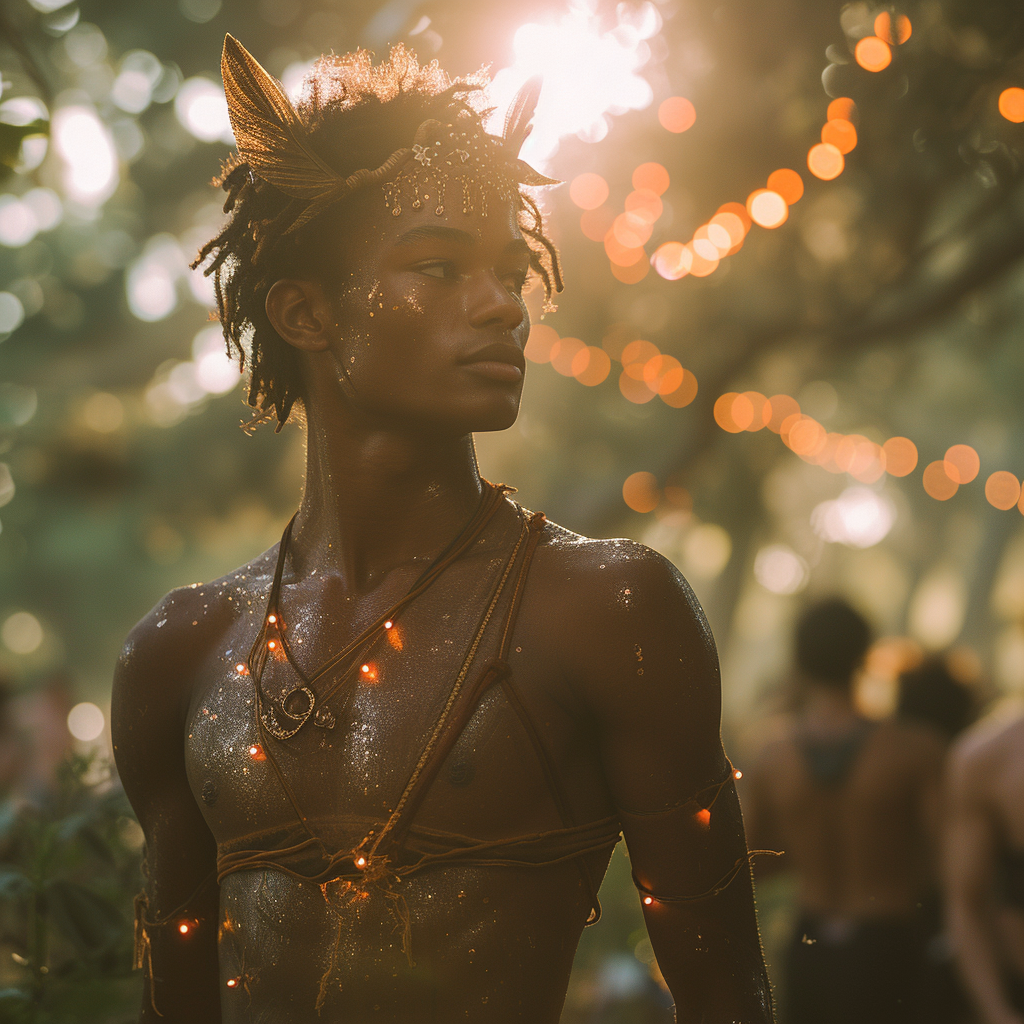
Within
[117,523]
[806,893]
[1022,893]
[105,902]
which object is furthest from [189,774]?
[117,523]

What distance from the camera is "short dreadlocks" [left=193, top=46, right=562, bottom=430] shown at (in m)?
2.14

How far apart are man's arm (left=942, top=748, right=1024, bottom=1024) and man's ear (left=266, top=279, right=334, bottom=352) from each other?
3.06 meters

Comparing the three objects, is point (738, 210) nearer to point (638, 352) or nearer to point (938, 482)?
point (638, 352)

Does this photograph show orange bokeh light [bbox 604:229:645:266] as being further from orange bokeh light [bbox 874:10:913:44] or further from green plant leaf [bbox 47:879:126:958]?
green plant leaf [bbox 47:879:126:958]

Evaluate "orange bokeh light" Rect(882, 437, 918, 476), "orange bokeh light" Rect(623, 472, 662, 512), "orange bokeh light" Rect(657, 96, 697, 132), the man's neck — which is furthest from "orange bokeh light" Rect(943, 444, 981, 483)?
the man's neck

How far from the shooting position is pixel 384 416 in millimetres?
2088

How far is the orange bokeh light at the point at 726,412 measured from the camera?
930cm

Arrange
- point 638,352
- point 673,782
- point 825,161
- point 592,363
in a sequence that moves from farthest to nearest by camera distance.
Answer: point 592,363, point 638,352, point 825,161, point 673,782

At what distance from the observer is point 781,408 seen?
42.7ft

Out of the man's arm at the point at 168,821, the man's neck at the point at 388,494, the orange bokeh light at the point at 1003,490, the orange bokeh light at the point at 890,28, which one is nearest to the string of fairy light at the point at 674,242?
the orange bokeh light at the point at 890,28

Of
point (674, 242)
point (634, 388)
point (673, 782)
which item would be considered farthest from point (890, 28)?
point (634, 388)

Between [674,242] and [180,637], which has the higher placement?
[674,242]

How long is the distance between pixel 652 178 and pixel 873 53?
1839 millimetres

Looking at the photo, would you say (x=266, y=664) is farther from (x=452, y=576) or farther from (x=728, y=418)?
(x=728, y=418)
